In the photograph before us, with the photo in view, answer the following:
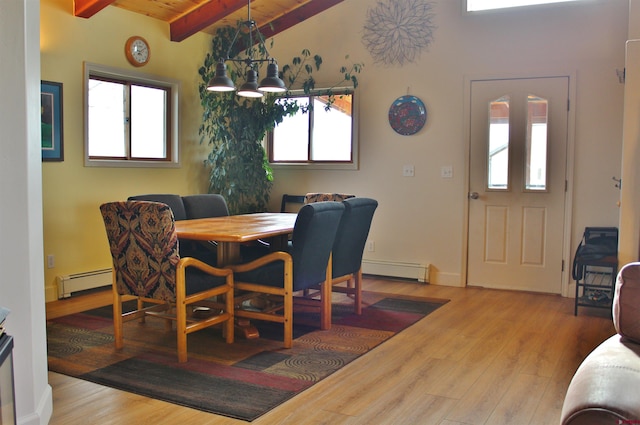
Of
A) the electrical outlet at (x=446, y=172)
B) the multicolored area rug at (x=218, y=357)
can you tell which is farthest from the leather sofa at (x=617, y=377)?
the electrical outlet at (x=446, y=172)

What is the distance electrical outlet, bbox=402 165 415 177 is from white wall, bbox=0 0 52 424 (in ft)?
13.1

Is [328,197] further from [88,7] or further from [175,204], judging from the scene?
[88,7]

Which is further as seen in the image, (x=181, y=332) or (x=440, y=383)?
(x=181, y=332)

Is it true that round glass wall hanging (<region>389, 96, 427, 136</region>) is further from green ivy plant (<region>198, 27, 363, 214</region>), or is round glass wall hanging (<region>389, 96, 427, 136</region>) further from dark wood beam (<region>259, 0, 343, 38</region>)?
dark wood beam (<region>259, 0, 343, 38</region>)

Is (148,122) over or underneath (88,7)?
underneath

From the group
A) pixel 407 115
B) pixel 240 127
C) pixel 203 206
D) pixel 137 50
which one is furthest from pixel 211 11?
pixel 407 115

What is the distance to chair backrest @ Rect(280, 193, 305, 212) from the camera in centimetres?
646

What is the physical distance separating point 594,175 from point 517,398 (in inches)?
115

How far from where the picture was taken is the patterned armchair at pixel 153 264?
325 centimetres

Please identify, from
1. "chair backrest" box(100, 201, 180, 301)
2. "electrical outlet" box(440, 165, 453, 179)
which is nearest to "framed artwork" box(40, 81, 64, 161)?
"chair backrest" box(100, 201, 180, 301)

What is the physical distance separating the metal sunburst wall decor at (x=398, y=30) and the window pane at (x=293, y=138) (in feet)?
3.24

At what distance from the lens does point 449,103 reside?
5.65 meters

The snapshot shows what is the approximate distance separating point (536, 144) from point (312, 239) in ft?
8.91

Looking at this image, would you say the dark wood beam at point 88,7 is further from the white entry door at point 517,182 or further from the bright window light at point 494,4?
the white entry door at point 517,182
